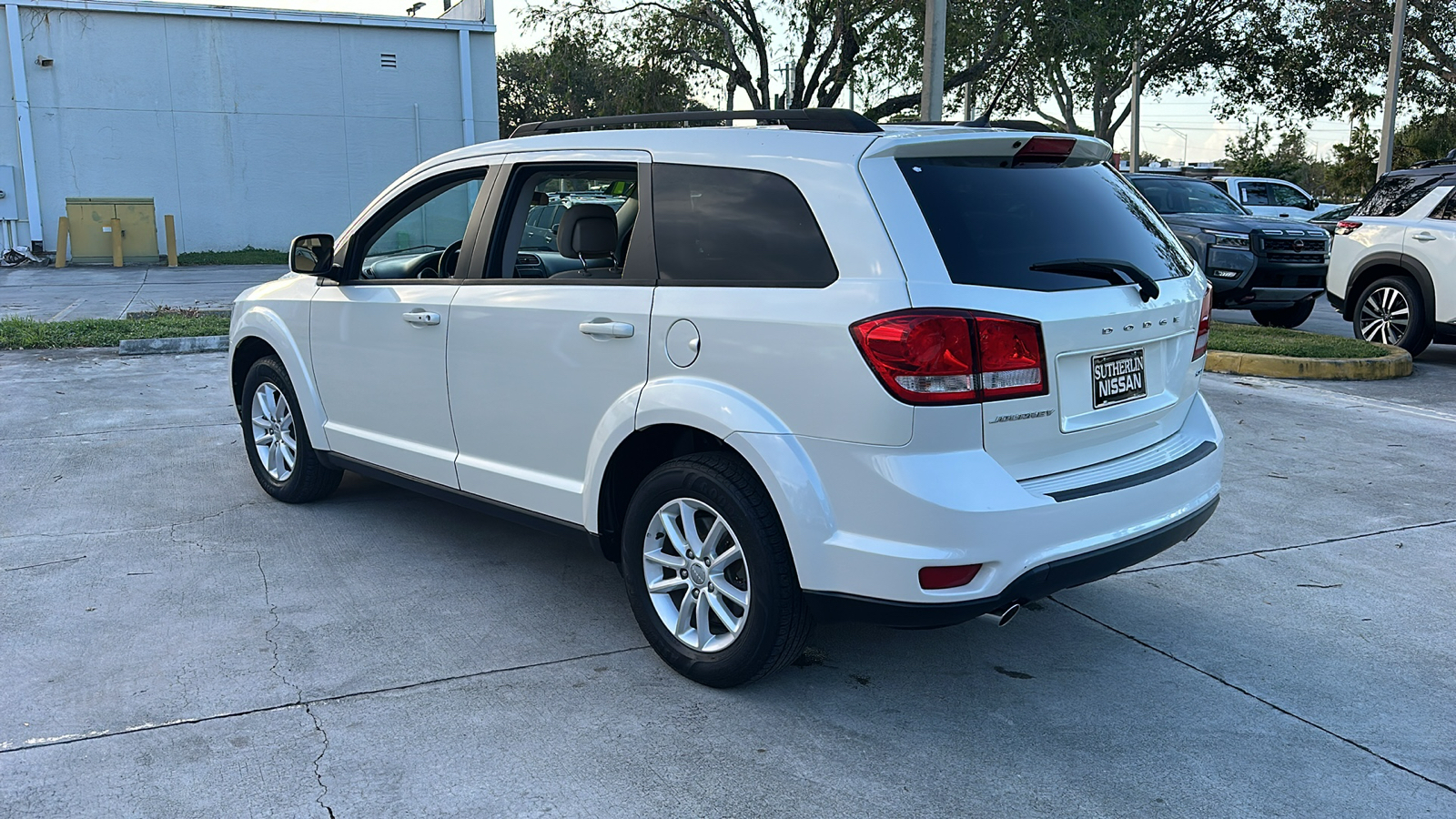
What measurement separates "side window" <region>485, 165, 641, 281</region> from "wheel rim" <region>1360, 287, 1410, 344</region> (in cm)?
909

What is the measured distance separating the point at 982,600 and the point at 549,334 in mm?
1771

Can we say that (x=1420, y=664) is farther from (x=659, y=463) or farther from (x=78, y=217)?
(x=78, y=217)

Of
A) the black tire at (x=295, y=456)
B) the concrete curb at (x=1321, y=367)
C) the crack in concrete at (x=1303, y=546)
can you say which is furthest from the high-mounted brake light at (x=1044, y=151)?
the concrete curb at (x=1321, y=367)

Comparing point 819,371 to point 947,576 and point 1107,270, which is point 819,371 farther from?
point 1107,270

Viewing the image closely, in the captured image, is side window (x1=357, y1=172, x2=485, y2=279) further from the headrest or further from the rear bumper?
the rear bumper

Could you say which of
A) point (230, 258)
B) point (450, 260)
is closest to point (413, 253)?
point (450, 260)

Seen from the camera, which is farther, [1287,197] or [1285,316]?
[1287,197]

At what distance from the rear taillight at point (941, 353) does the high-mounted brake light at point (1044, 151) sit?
2.49 ft

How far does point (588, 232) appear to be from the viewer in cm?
430

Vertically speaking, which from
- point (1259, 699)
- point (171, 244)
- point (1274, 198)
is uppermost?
point (1274, 198)

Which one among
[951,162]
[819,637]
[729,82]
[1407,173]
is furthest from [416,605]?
[729,82]

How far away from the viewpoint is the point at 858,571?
10.8 ft

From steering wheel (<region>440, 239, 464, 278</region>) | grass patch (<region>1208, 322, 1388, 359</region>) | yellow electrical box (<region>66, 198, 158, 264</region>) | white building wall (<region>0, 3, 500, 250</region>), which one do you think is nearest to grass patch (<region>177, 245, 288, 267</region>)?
white building wall (<region>0, 3, 500, 250</region>)

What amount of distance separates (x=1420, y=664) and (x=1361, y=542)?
1.47m
